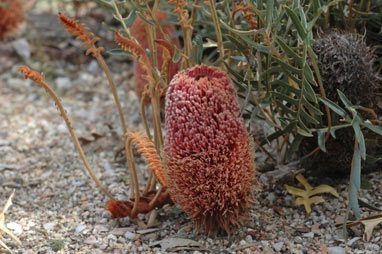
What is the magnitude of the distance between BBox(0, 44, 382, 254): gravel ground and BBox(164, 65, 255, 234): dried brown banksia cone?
0.51 ft

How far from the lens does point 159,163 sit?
4.01ft

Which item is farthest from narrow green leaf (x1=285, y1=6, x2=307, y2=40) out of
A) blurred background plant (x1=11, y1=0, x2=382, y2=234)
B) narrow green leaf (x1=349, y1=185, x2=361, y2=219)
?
narrow green leaf (x1=349, y1=185, x2=361, y2=219)

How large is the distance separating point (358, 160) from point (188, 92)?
16.4 inches

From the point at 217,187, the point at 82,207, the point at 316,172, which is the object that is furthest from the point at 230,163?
the point at 82,207

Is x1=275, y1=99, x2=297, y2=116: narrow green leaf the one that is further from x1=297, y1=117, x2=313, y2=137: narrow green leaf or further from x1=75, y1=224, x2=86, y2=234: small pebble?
x1=75, y1=224, x2=86, y2=234: small pebble

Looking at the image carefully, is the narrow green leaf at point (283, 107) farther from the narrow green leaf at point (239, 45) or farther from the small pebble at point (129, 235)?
the small pebble at point (129, 235)

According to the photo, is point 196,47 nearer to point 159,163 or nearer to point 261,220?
point 159,163

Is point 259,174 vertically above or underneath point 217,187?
underneath

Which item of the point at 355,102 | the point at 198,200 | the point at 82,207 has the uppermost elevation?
the point at 355,102

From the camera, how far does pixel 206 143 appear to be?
1076 millimetres

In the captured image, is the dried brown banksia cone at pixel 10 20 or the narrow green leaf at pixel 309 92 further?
the dried brown banksia cone at pixel 10 20

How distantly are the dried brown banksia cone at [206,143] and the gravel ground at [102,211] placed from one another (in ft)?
0.51

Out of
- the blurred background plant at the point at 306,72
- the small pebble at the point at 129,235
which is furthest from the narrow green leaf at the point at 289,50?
the small pebble at the point at 129,235

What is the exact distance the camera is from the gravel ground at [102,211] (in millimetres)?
1207
